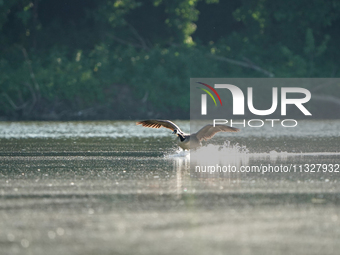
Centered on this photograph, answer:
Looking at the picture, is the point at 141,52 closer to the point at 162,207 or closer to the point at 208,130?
the point at 208,130

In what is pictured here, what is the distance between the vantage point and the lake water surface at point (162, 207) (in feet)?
20.2

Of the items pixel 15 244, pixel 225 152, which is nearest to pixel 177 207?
pixel 15 244

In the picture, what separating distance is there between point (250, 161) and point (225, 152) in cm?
280

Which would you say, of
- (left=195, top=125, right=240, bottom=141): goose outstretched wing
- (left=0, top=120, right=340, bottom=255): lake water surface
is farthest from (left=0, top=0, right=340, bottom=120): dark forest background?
(left=0, top=120, right=340, bottom=255): lake water surface

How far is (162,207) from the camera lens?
7984mm

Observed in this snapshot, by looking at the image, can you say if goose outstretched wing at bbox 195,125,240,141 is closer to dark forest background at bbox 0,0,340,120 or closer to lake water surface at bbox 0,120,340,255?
lake water surface at bbox 0,120,340,255

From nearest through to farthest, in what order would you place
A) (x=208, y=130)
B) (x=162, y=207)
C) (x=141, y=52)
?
(x=162, y=207) → (x=208, y=130) → (x=141, y=52)

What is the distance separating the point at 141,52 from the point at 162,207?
3961 cm

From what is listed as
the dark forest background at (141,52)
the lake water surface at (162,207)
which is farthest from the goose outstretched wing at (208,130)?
the dark forest background at (141,52)

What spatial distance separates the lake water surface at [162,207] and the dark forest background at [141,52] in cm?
3003

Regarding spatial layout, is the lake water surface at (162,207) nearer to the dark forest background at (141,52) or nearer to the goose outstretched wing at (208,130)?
the goose outstretched wing at (208,130)

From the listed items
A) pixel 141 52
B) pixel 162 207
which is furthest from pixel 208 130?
pixel 141 52

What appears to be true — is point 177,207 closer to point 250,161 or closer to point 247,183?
point 247,183

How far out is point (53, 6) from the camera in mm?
47562
